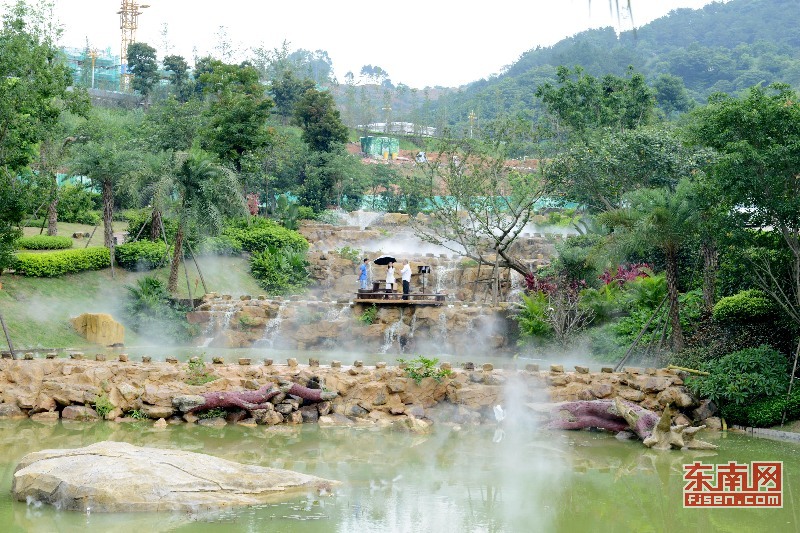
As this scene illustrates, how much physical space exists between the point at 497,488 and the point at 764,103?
25.9 feet

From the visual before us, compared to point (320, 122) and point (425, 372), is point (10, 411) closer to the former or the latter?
point (425, 372)

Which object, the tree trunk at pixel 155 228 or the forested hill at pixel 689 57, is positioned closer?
the tree trunk at pixel 155 228

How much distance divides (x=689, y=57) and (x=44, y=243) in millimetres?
66160

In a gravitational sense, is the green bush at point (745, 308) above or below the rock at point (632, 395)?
above

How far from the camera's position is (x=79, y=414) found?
44.6ft

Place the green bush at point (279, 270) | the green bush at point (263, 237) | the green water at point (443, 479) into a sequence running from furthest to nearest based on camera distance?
the green bush at point (263, 237), the green bush at point (279, 270), the green water at point (443, 479)

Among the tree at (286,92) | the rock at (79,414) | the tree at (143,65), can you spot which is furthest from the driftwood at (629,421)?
the tree at (143,65)

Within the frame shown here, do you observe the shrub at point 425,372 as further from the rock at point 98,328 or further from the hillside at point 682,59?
the hillside at point 682,59

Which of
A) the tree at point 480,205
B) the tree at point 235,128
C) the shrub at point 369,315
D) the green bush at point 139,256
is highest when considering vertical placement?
the tree at point 235,128

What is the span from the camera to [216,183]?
2470cm

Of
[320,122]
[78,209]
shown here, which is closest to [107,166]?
[78,209]

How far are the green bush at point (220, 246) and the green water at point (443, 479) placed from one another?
15604 mm

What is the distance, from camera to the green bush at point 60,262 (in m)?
22.7

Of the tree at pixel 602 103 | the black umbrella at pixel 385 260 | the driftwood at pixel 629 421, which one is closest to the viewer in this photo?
the driftwood at pixel 629 421
